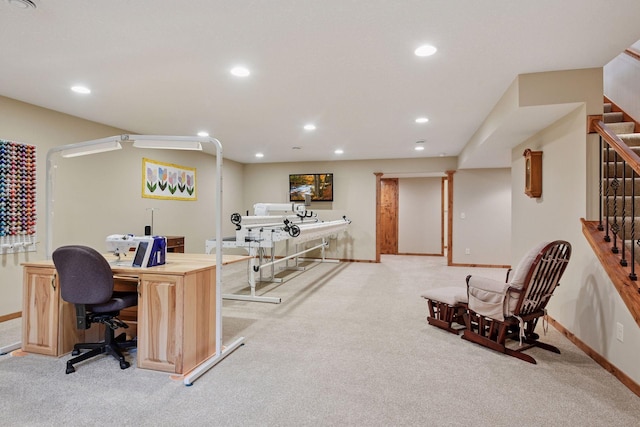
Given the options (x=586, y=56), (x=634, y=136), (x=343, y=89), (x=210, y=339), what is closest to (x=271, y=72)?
(x=343, y=89)

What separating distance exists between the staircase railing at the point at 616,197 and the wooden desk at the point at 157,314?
2.95 metres

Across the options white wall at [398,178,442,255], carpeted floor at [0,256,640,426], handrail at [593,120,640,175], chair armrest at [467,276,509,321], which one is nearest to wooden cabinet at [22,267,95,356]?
carpeted floor at [0,256,640,426]

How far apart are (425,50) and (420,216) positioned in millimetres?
7135

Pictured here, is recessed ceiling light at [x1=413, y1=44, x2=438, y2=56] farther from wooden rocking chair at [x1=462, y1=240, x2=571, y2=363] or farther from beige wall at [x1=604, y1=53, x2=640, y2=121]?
beige wall at [x1=604, y1=53, x2=640, y2=121]

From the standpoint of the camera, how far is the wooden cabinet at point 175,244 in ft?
17.8

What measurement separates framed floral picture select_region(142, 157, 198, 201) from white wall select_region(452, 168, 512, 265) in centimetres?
541

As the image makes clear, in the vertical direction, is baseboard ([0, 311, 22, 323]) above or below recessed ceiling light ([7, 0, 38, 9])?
below

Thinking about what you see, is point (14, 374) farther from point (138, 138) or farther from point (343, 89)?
point (343, 89)

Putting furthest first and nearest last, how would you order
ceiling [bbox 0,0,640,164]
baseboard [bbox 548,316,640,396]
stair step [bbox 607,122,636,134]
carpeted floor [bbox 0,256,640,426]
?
stair step [bbox 607,122,636,134] → baseboard [bbox 548,316,640,396] → ceiling [bbox 0,0,640,164] → carpeted floor [bbox 0,256,640,426]

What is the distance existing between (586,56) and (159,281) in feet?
11.9

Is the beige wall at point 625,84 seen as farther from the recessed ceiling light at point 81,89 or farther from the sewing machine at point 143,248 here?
the recessed ceiling light at point 81,89

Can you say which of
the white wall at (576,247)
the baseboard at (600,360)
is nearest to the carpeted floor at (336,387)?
the baseboard at (600,360)

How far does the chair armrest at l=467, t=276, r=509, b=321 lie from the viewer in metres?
2.77

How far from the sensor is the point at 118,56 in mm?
2725
